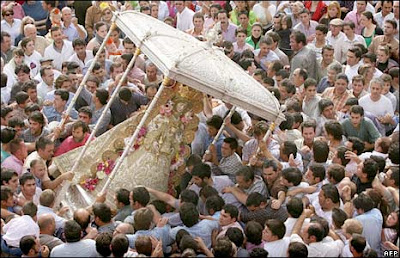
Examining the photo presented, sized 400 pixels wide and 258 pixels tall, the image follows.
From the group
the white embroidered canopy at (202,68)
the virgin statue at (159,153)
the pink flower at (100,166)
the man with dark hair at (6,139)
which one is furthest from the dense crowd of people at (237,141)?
the white embroidered canopy at (202,68)

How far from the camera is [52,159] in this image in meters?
11.4

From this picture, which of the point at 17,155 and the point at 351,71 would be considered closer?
the point at 17,155

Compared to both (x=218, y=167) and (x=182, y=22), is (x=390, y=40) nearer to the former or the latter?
(x=182, y=22)

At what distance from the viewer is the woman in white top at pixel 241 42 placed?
15508mm

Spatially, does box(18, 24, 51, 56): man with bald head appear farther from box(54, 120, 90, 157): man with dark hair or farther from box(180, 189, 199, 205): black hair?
box(180, 189, 199, 205): black hair

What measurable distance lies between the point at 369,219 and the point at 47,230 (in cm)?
306

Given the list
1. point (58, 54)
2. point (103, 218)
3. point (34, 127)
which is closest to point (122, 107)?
point (34, 127)

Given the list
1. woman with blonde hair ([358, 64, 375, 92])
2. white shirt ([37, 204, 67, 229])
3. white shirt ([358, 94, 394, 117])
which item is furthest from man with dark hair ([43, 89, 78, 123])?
woman with blonde hair ([358, 64, 375, 92])

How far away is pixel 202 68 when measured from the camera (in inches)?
410

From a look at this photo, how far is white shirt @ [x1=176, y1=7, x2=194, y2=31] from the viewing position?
17203 mm

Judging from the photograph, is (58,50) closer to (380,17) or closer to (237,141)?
(237,141)

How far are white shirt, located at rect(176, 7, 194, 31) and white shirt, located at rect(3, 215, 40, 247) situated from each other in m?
8.17

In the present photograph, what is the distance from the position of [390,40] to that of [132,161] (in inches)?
235

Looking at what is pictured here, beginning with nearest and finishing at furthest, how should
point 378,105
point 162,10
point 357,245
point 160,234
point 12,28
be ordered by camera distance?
point 357,245
point 160,234
point 378,105
point 12,28
point 162,10
